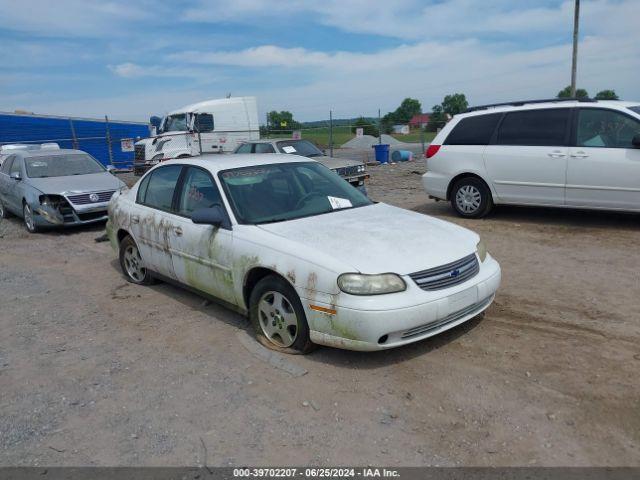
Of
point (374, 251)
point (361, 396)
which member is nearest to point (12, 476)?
point (361, 396)

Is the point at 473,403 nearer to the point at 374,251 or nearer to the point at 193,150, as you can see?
the point at 374,251

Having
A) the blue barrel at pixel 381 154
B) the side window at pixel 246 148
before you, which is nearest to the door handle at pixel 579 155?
the side window at pixel 246 148

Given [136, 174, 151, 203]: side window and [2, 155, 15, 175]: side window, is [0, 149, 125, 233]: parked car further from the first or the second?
[136, 174, 151, 203]: side window

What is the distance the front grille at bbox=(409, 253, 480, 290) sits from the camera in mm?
3730

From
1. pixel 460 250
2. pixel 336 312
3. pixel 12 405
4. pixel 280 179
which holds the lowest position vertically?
pixel 12 405

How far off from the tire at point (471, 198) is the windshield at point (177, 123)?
13586 mm

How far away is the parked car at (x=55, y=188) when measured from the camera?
382 inches

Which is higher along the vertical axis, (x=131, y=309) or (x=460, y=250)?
(x=460, y=250)

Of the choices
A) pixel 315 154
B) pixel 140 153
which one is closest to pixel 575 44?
pixel 315 154

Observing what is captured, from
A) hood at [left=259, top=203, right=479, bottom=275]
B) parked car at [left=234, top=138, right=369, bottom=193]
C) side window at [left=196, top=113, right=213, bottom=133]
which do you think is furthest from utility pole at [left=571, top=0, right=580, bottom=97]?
hood at [left=259, top=203, right=479, bottom=275]

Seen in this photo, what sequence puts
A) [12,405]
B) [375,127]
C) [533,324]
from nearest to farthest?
[12,405] → [533,324] → [375,127]

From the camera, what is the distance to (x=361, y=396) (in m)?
3.50

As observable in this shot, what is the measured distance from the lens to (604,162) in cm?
734

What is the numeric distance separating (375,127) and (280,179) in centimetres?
2089
